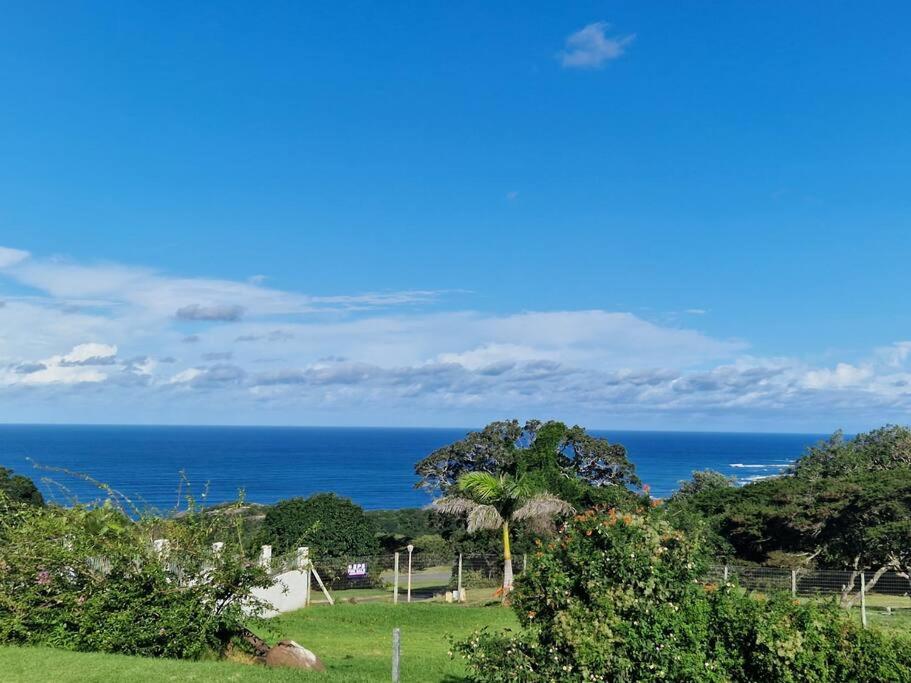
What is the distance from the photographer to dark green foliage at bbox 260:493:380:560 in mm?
32344

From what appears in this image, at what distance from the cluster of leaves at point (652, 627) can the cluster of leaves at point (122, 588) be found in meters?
5.17

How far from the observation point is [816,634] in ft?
22.2

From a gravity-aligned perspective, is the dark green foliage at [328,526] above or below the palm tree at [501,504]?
below

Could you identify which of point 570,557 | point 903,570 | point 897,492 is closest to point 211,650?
point 570,557

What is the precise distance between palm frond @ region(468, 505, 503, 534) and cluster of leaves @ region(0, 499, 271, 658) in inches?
415

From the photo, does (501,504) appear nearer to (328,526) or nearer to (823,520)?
(328,526)

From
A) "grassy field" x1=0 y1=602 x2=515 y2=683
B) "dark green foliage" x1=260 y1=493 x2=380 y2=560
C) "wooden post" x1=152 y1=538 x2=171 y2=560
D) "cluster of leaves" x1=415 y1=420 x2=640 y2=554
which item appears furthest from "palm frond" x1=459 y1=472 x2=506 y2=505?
"dark green foliage" x1=260 y1=493 x2=380 y2=560

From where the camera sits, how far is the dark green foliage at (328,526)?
106 feet

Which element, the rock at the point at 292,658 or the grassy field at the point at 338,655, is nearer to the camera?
the grassy field at the point at 338,655

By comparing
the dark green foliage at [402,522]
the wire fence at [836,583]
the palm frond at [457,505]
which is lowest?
the dark green foliage at [402,522]

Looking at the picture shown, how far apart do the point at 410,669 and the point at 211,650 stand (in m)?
3.08

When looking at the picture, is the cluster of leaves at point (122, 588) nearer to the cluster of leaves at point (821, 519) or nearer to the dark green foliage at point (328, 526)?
the cluster of leaves at point (821, 519)

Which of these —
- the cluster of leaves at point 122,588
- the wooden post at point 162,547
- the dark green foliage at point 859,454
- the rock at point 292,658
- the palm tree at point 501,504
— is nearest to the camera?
the rock at point 292,658

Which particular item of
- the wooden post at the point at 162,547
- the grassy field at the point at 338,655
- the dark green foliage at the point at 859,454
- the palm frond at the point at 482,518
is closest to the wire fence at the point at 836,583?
the palm frond at the point at 482,518
